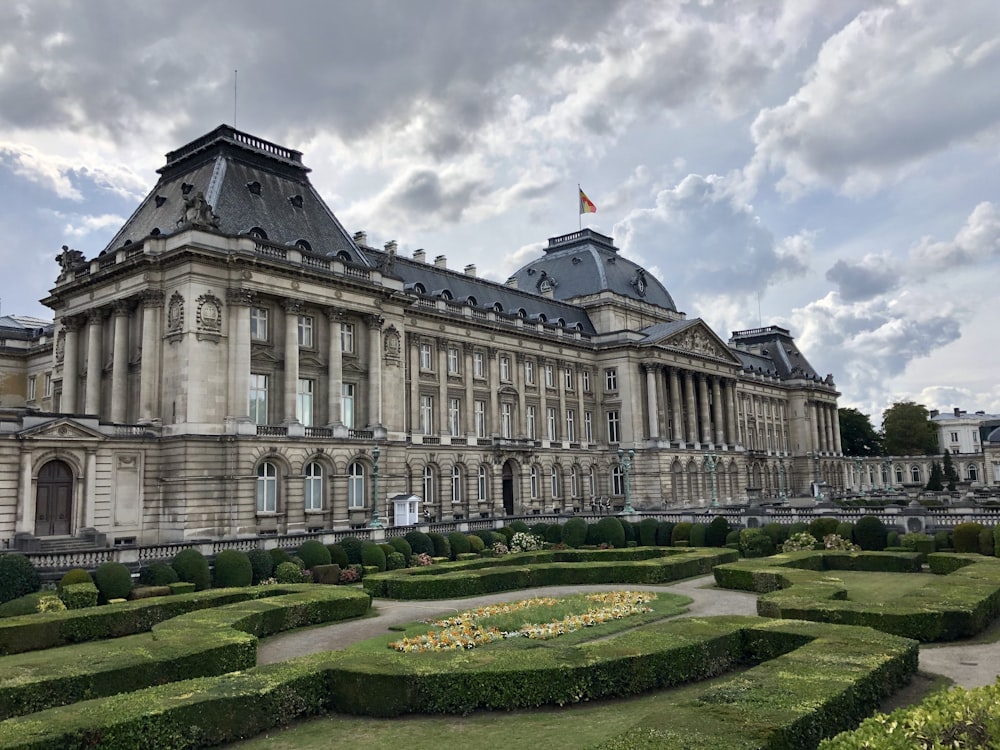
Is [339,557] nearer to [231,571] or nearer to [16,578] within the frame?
[231,571]

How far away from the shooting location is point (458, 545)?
4250 cm

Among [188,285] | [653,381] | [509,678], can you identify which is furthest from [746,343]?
[509,678]

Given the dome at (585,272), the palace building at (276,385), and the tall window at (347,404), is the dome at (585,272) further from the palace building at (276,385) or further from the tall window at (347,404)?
the tall window at (347,404)

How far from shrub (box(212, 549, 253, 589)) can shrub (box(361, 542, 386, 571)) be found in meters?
5.79

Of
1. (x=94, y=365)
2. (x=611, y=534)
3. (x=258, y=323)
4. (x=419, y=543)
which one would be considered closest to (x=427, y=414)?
(x=258, y=323)

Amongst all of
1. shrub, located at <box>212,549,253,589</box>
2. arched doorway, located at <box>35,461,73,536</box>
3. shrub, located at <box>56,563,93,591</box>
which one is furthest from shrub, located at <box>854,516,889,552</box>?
arched doorway, located at <box>35,461,73,536</box>

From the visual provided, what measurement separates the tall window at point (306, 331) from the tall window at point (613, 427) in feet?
125

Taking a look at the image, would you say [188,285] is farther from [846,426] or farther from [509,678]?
[846,426]

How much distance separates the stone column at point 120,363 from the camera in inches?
1848

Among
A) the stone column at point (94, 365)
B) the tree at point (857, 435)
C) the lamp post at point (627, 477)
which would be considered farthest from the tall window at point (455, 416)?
the tree at point (857, 435)

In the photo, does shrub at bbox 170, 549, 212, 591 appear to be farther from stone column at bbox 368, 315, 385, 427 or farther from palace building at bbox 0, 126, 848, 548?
stone column at bbox 368, 315, 385, 427

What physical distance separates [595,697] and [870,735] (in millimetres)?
7375

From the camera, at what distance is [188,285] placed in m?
43.7

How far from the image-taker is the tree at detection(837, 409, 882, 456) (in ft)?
461
